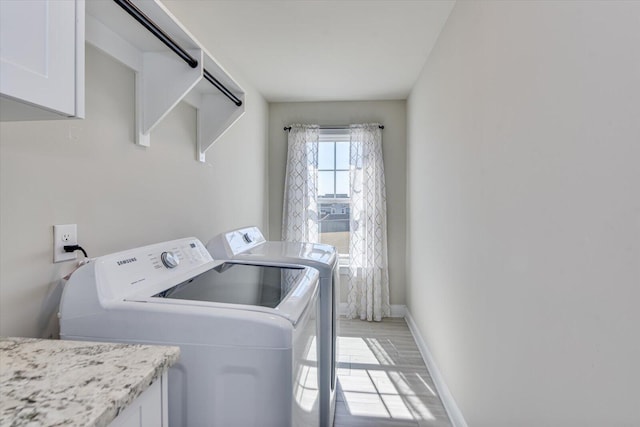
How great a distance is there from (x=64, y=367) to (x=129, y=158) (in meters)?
1.03

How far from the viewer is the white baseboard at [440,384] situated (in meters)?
1.88

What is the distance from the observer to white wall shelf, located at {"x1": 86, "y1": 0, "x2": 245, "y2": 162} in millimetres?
1217

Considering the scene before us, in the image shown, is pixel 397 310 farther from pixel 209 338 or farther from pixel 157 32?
pixel 157 32

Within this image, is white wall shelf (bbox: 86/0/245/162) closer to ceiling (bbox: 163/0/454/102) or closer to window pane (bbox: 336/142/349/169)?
ceiling (bbox: 163/0/454/102)

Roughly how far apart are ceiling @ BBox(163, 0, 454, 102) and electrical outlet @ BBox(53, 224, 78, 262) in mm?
1345

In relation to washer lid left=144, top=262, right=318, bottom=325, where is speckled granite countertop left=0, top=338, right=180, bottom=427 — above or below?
below

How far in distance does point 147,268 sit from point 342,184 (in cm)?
284

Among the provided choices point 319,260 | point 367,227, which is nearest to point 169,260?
point 319,260

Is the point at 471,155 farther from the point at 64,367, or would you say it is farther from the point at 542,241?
the point at 64,367

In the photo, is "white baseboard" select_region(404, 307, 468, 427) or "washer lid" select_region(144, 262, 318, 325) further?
"white baseboard" select_region(404, 307, 468, 427)

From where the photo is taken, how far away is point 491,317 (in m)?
1.44

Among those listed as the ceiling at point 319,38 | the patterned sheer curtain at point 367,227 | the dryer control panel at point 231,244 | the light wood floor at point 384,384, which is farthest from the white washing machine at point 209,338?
the patterned sheer curtain at point 367,227

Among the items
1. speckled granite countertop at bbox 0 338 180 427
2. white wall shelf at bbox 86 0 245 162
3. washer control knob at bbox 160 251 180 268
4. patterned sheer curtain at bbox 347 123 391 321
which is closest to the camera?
speckled granite countertop at bbox 0 338 180 427

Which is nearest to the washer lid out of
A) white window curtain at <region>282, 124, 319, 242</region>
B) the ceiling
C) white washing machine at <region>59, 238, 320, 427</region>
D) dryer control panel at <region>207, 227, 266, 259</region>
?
white washing machine at <region>59, 238, 320, 427</region>
